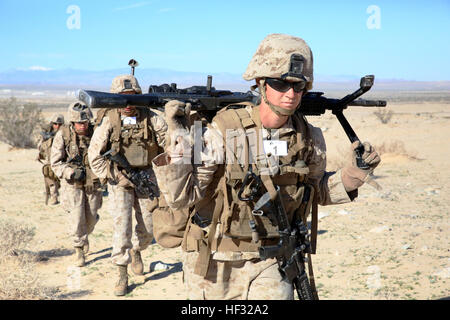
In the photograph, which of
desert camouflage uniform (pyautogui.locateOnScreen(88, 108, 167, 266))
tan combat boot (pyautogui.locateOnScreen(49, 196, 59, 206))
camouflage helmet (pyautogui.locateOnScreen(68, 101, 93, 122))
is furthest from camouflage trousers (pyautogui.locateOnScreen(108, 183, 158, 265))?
tan combat boot (pyautogui.locateOnScreen(49, 196, 59, 206))

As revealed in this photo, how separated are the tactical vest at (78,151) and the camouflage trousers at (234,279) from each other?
4588mm

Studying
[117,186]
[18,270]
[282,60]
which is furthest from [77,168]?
[282,60]

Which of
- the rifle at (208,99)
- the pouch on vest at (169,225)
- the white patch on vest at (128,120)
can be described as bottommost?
the pouch on vest at (169,225)

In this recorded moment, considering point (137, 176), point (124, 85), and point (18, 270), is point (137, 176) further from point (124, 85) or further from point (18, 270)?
point (18, 270)

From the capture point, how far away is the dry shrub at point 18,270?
5.91 metres

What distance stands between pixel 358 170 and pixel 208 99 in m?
1.14

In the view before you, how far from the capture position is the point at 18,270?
7016 millimetres

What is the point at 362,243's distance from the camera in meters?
7.54

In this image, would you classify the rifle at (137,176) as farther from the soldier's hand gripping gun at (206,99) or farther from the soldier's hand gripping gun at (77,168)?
the soldier's hand gripping gun at (206,99)

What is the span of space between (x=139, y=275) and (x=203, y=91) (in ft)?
13.1

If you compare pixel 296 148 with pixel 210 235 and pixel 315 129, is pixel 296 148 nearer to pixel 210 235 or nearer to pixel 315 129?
pixel 315 129

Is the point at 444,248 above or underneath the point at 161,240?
underneath

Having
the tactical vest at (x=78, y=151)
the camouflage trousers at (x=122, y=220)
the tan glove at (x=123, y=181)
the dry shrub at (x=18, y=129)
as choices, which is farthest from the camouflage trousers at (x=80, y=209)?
the dry shrub at (x=18, y=129)
